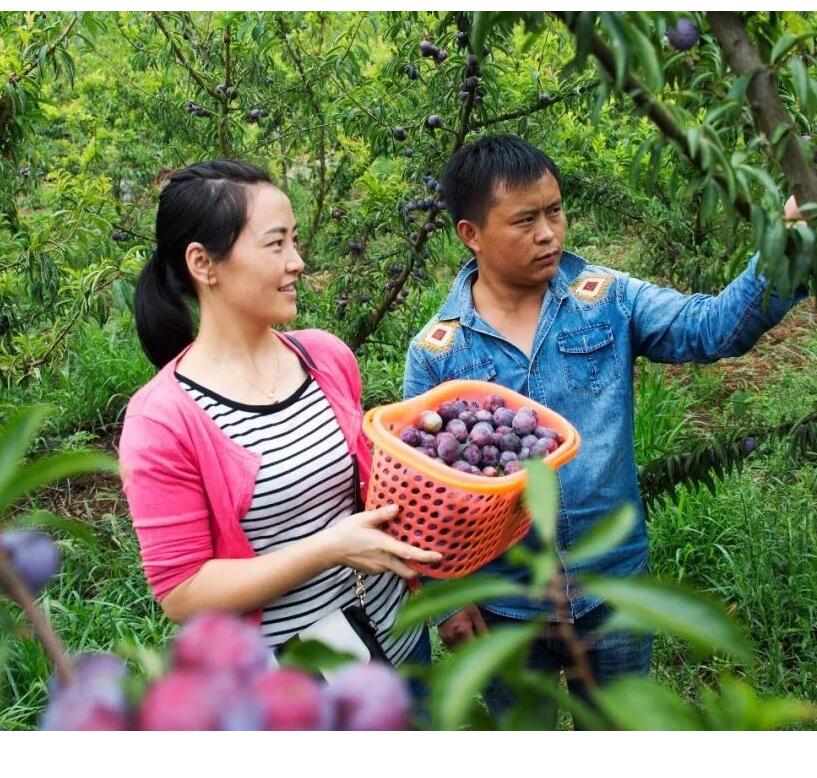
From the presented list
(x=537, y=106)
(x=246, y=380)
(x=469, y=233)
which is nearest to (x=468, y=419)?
(x=246, y=380)

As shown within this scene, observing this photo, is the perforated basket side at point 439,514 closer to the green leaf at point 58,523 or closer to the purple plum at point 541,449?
the purple plum at point 541,449

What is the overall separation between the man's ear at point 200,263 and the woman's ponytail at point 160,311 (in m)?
0.11

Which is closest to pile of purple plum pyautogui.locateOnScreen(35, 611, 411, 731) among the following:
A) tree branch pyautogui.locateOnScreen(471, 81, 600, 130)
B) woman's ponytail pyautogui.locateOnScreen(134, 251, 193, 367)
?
woman's ponytail pyautogui.locateOnScreen(134, 251, 193, 367)

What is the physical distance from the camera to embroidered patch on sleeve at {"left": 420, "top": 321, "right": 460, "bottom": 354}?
5.38 feet

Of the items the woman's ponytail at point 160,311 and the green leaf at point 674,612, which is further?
the woman's ponytail at point 160,311

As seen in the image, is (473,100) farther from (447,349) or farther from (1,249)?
(1,249)

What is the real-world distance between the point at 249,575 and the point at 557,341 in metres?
0.65

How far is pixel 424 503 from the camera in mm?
1230

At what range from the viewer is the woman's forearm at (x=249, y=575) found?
129 centimetres

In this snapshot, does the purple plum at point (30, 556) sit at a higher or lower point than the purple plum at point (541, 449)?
higher

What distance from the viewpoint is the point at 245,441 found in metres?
1.34

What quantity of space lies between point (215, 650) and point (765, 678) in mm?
2203

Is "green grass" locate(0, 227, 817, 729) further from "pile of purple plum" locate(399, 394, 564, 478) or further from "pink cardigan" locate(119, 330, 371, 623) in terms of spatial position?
"pink cardigan" locate(119, 330, 371, 623)

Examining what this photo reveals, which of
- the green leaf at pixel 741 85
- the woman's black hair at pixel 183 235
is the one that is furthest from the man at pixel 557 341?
the green leaf at pixel 741 85
